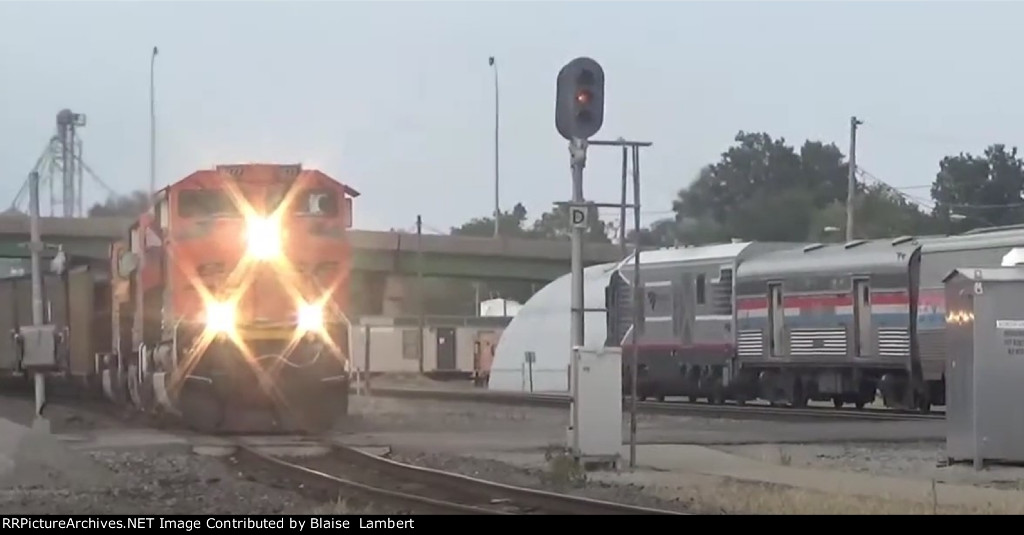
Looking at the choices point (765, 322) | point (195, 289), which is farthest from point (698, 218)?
point (195, 289)

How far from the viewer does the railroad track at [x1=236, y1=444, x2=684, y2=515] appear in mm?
13875

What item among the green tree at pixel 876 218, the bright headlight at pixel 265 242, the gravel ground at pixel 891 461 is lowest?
the gravel ground at pixel 891 461

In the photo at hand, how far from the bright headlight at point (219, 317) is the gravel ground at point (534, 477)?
3290mm

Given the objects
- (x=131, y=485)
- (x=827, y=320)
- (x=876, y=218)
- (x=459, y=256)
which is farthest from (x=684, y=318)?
(x=876, y=218)

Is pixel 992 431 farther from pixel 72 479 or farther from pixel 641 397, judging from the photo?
pixel 641 397

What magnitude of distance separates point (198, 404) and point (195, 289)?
5.45ft

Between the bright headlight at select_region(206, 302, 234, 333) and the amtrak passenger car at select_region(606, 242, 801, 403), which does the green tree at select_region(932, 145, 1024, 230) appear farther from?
the bright headlight at select_region(206, 302, 234, 333)

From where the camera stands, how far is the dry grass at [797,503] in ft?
44.3

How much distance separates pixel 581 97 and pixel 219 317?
7441mm

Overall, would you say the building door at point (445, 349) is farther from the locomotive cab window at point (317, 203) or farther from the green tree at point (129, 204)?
the locomotive cab window at point (317, 203)

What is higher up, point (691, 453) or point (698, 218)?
point (698, 218)

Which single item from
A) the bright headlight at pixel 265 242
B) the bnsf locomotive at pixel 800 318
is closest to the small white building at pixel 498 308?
the bnsf locomotive at pixel 800 318

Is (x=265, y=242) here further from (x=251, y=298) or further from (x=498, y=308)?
(x=498, y=308)
